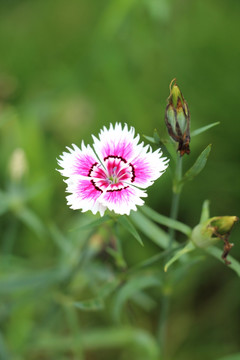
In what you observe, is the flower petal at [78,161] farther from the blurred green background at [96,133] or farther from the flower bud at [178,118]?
the blurred green background at [96,133]

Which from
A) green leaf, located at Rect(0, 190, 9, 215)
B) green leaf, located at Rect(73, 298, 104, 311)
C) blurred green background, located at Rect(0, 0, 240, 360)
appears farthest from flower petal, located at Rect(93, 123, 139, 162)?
green leaf, located at Rect(0, 190, 9, 215)

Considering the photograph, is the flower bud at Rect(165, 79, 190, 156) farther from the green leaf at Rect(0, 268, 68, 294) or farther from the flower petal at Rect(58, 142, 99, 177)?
the green leaf at Rect(0, 268, 68, 294)

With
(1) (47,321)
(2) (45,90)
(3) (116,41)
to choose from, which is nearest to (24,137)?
(2) (45,90)

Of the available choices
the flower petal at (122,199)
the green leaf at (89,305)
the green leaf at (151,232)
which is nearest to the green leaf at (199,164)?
the flower petal at (122,199)

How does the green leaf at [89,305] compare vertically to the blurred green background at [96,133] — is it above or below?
below

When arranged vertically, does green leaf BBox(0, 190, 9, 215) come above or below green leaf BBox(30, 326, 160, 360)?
above

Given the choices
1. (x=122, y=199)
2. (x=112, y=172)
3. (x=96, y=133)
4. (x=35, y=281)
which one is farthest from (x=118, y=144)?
(x=96, y=133)

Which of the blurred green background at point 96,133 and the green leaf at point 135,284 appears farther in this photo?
the blurred green background at point 96,133
